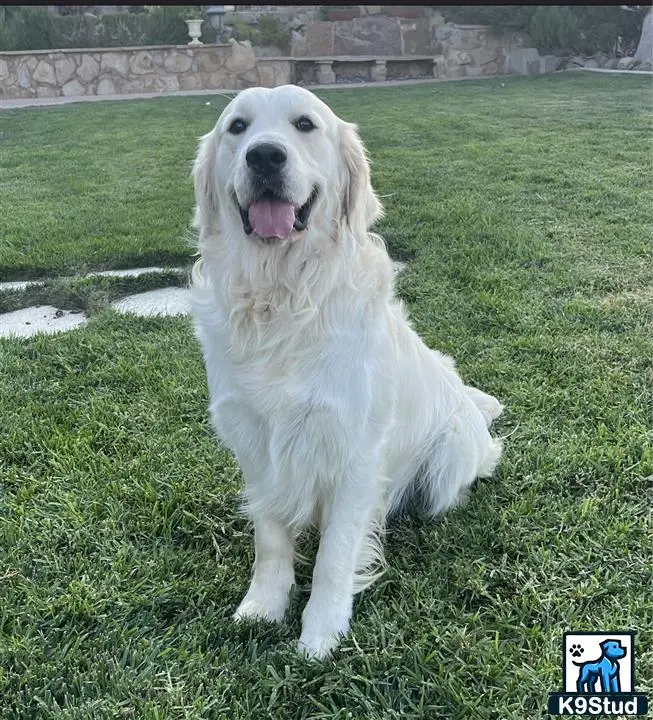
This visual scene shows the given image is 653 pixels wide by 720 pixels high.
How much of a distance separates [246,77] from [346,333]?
15862 millimetres

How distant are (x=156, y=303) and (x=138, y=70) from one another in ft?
46.3

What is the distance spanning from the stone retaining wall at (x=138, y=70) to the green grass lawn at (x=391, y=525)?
474 inches

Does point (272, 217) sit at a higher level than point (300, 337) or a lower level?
higher

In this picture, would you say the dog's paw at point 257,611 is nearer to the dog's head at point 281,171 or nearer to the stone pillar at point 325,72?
the dog's head at point 281,171

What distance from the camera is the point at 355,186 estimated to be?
82.2 inches

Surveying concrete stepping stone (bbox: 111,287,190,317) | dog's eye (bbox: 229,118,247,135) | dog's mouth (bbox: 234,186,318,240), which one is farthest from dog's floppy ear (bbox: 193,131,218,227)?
concrete stepping stone (bbox: 111,287,190,317)

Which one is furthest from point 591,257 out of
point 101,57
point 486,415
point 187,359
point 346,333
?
point 101,57

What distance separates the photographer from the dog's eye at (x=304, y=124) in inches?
78.3

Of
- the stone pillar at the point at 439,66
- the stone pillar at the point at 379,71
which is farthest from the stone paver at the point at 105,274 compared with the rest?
the stone pillar at the point at 439,66

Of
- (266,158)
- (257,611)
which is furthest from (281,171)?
(257,611)

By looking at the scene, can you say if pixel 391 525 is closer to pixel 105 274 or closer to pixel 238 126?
pixel 238 126

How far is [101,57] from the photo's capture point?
52.2 feet

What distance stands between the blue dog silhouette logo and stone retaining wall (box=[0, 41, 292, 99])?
15984 mm

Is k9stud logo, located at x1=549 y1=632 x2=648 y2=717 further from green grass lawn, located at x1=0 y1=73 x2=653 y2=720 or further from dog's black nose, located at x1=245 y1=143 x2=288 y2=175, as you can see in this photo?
dog's black nose, located at x1=245 y1=143 x2=288 y2=175
